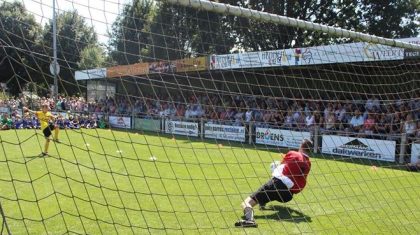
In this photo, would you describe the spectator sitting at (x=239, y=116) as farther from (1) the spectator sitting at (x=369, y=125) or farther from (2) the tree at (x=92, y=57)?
(2) the tree at (x=92, y=57)

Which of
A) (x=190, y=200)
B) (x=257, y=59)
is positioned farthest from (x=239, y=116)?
(x=190, y=200)

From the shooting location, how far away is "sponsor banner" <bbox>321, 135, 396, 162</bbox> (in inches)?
529

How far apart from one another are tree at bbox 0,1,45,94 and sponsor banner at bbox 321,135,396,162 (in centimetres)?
1116

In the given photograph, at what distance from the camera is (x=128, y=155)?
13312 mm

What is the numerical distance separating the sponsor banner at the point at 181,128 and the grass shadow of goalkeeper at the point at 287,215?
1230 cm

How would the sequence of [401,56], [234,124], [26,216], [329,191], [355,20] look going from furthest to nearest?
1. [355,20]
2. [234,124]
3. [401,56]
4. [329,191]
5. [26,216]

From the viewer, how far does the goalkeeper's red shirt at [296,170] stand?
668 cm

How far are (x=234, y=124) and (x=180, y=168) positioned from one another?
798cm

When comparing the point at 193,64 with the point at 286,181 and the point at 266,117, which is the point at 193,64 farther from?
the point at 286,181

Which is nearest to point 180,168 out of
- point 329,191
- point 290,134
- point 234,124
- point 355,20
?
point 329,191

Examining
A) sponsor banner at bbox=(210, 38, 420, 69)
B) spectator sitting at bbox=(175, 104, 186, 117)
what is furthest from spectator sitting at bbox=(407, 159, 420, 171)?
spectator sitting at bbox=(175, 104, 186, 117)

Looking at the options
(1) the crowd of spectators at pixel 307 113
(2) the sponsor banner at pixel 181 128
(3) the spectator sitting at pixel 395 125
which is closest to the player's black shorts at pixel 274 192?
(1) the crowd of spectators at pixel 307 113

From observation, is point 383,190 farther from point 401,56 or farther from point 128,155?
point 128,155

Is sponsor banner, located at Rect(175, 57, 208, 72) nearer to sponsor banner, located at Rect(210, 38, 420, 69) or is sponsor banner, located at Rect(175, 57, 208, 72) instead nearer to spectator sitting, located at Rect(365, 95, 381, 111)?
sponsor banner, located at Rect(210, 38, 420, 69)
